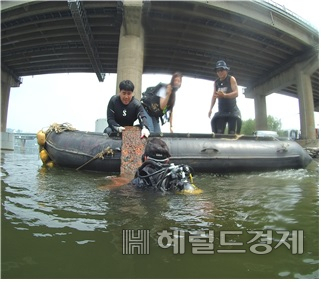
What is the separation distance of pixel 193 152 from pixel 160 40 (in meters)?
16.6

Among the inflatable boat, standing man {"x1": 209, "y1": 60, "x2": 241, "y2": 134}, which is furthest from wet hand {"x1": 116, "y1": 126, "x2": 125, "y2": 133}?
standing man {"x1": 209, "y1": 60, "x2": 241, "y2": 134}

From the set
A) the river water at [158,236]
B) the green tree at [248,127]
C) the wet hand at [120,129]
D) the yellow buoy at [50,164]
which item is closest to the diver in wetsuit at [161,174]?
the river water at [158,236]

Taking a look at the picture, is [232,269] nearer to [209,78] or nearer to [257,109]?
[209,78]

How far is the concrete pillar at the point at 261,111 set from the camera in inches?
1235

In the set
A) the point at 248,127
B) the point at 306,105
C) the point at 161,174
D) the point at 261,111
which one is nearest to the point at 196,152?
the point at 161,174

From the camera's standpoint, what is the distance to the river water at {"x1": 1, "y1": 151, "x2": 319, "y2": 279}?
137cm

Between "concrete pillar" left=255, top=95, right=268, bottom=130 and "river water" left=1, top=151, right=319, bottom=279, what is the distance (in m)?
30.8

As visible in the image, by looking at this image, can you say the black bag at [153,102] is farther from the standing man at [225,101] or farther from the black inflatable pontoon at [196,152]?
the standing man at [225,101]

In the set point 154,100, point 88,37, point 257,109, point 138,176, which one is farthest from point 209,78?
point 138,176

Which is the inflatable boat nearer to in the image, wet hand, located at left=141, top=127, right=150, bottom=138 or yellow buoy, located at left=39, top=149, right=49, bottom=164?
yellow buoy, located at left=39, top=149, right=49, bottom=164

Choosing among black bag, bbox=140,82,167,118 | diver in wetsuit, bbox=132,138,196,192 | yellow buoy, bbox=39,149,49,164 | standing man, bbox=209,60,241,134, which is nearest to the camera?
diver in wetsuit, bbox=132,138,196,192

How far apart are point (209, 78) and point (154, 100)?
72.6 feet

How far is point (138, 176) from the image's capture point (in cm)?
328

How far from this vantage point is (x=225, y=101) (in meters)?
6.14
